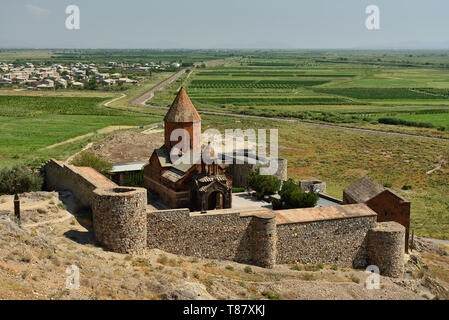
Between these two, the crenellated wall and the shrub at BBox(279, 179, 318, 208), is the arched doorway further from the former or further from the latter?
the crenellated wall

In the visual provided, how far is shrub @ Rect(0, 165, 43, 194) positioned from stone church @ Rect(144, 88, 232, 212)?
573 centimetres

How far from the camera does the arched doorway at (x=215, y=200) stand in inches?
Result: 816


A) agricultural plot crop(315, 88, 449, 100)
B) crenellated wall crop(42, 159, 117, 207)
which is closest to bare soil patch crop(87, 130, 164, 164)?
crenellated wall crop(42, 159, 117, 207)

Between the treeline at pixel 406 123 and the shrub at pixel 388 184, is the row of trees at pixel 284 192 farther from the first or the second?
the treeline at pixel 406 123

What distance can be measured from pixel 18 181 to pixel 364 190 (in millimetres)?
16109

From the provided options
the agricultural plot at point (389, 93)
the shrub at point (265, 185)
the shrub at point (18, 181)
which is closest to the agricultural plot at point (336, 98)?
the agricultural plot at point (389, 93)

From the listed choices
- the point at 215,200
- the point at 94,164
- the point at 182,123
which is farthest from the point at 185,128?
the point at 94,164

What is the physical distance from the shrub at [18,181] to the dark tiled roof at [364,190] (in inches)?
591

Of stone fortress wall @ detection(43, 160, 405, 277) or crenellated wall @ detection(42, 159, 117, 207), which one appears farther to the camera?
crenellated wall @ detection(42, 159, 117, 207)

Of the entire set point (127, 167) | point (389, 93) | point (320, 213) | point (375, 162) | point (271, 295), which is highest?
point (389, 93)

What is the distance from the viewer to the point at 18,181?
24.4 m

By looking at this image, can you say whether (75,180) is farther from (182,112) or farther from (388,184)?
(388,184)

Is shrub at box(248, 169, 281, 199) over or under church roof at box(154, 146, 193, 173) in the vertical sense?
under

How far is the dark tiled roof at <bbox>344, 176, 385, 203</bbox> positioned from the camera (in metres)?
21.7
